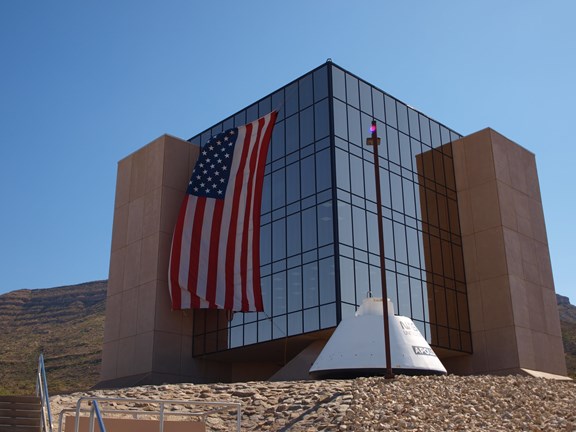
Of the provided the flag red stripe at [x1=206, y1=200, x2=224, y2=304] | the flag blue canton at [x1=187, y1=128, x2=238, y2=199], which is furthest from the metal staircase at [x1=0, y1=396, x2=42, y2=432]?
the flag blue canton at [x1=187, y1=128, x2=238, y2=199]

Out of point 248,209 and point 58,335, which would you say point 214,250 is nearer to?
point 248,209

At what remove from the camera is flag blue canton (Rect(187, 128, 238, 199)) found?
36188mm

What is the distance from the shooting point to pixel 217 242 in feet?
118

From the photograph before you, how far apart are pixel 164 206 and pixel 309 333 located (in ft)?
37.2

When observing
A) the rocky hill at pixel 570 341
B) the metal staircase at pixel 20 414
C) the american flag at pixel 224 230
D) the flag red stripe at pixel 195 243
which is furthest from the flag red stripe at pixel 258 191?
the rocky hill at pixel 570 341

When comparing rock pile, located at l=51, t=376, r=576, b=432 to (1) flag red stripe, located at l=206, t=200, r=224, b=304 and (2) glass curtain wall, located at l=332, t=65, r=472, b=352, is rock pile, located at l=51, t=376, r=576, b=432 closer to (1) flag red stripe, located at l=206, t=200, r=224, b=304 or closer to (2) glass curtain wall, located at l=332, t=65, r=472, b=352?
(2) glass curtain wall, located at l=332, t=65, r=472, b=352

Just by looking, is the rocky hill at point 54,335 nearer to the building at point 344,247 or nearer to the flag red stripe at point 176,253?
the building at point 344,247

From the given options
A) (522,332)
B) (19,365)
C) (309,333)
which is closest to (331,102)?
(309,333)

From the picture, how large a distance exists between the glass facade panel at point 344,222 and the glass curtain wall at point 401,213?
0.21 feet

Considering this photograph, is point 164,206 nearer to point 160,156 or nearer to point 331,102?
point 160,156

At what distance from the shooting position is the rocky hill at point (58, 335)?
7543cm

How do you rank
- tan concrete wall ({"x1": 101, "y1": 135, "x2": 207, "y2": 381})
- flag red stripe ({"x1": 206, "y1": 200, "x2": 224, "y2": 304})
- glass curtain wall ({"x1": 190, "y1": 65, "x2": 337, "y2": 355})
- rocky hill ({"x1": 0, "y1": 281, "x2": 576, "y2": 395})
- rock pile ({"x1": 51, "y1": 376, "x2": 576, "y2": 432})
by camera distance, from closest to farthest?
rock pile ({"x1": 51, "y1": 376, "x2": 576, "y2": 432}) → glass curtain wall ({"x1": 190, "y1": 65, "x2": 337, "y2": 355}) → flag red stripe ({"x1": 206, "y1": 200, "x2": 224, "y2": 304}) → tan concrete wall ({"x1": 101, "y1": 135, "x2": 207, "y2": 381}) → rocky hill ({"x1": 0, "y1": 281, "x2": 576, "y2": 395})

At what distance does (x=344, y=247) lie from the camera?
34.3 m

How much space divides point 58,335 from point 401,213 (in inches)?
3186
